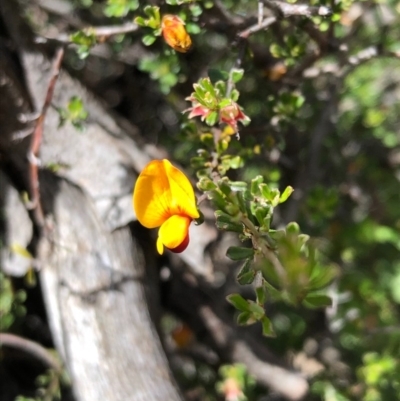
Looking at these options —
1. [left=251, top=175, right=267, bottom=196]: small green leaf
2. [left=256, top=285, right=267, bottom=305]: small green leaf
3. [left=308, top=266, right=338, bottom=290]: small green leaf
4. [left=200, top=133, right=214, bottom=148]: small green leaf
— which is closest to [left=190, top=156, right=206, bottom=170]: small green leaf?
[left=200, top=133, right=214, bottom=148]: small green leaf

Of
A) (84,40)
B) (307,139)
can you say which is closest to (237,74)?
(84,40)

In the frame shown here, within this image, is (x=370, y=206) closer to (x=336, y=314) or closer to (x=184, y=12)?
(x=336, y=314)

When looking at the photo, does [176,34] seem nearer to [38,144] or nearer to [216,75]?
[216,75]

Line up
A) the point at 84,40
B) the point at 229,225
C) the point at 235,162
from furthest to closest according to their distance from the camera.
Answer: the point at 84,40
the point at 235,162
the point at 229,225

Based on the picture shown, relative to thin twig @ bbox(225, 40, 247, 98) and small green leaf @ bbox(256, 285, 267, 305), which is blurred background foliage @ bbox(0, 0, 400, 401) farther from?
small green leaf @ bbox(256, 285, 267, 305)

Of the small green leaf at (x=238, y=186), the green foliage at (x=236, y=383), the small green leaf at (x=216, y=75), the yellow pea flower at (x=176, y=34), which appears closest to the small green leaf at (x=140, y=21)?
the yellow pea flower at (x=176, y=34)
